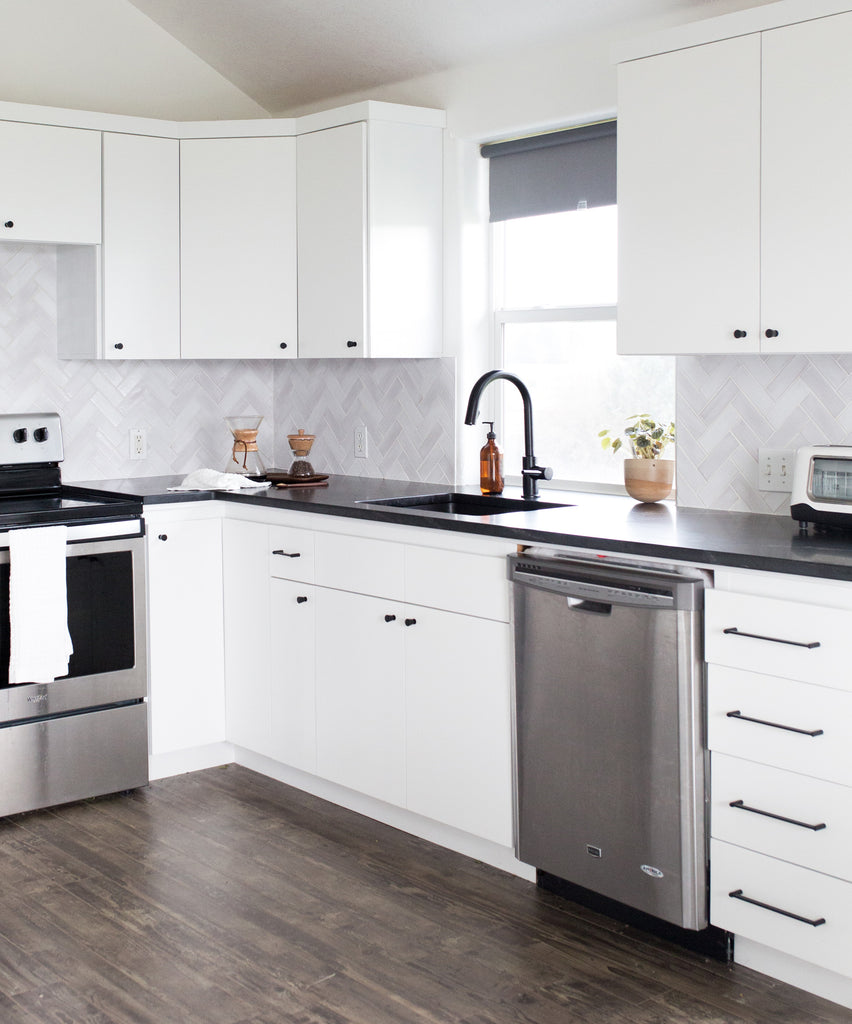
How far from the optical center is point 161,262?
12.9 feet

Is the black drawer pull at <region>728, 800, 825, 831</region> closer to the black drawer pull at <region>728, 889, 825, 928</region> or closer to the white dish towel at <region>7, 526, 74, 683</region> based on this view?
the black drawer pull at <region>728, 889, 825, 928</region>

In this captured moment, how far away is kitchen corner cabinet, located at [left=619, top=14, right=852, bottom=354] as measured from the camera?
255cm

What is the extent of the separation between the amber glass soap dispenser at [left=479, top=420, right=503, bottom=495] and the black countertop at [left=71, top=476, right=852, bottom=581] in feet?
0.25

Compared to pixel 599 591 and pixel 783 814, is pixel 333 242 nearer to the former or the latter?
pixel 599 591

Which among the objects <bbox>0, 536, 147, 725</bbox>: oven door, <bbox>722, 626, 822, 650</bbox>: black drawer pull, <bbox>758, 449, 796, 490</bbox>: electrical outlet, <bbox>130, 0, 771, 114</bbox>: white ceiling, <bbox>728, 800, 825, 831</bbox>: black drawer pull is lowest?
<bbox>728, 800, 825, 831</bbox>: black drawer pull

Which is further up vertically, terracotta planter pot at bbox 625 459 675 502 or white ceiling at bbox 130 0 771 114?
white ceiling at bbox 130 0 771 114

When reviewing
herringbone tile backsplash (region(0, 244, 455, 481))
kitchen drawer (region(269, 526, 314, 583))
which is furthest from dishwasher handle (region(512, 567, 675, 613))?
herringbone tile backsplash (region(0, 244, 455, 481))

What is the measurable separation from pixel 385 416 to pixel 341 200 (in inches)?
30.5

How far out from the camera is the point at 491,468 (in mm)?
3619

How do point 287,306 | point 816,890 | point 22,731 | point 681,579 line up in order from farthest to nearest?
point 287,306 < point 22,731 < point 681,579 < point 816,890

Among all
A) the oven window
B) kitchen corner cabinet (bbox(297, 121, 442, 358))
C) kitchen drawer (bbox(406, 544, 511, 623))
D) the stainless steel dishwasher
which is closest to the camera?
the stainless steel dishwasher

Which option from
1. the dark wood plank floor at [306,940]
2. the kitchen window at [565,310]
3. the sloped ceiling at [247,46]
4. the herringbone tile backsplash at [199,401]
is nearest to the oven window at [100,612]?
the dark wood plank floor at [306,940]

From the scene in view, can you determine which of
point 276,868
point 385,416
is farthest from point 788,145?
point 276,868

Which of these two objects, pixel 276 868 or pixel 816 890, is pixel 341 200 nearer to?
pixel 276 868
